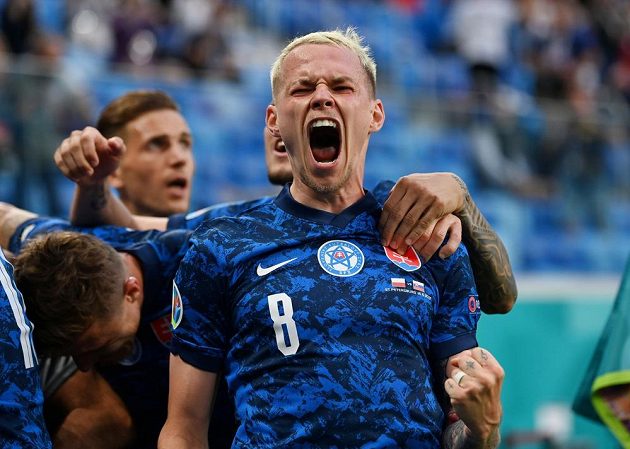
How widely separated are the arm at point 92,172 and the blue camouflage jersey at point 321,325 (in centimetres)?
57

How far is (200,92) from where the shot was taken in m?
8.30

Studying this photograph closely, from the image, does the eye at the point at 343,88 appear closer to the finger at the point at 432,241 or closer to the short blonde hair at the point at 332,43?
the short blonde hair at the point at 332,43

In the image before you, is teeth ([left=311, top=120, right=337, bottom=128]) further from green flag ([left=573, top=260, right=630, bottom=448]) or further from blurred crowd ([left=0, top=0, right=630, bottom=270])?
blurred crowd ([left=0, top=0, right=630, bottom=270])

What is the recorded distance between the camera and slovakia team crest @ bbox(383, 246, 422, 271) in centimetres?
294

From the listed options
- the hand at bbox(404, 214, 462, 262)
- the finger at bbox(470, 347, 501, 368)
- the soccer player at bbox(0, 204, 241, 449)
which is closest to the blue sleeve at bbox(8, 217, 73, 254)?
the soccer player at bbox(0, 204, 241, 449)

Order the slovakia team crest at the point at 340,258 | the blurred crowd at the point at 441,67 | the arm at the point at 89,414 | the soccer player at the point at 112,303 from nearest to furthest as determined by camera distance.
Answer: the slovakia team crest at the point at 340,258, the soccer player at the point at 112,303, the arm at the point at 89,414, the blurred crowd at the point at 441,67

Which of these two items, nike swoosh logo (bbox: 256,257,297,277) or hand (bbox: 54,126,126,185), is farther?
hand (bbox: 54,126,126,185)

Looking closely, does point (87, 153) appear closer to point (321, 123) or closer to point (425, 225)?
point (321, 123)

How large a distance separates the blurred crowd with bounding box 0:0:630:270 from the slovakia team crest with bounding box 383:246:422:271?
4.22m

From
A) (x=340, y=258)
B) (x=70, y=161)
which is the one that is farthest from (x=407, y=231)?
(x=70, y=161)

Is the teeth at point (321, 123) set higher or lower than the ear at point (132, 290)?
higher

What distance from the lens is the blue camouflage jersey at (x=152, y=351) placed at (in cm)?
358

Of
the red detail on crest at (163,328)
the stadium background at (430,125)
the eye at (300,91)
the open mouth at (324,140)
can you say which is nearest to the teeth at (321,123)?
the open mouth at (324,140)

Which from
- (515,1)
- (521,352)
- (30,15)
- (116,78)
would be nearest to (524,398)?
(521,352)
